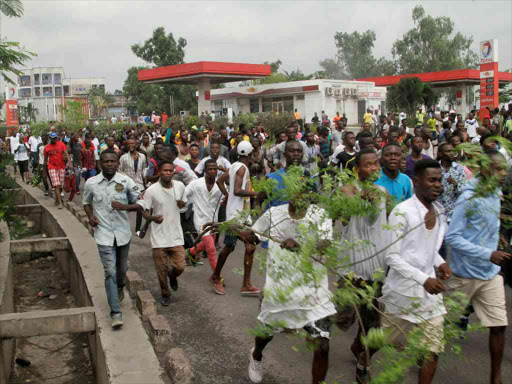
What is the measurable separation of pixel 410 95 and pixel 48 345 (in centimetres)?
3893

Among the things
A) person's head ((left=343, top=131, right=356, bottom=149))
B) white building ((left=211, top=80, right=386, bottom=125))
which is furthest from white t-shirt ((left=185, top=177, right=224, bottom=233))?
white building ((left=211, top=80, right=386, bottom=125))

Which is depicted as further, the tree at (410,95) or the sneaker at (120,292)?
the tree at (410,95)

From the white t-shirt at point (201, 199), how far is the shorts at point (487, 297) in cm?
376

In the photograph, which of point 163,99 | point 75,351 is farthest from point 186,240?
point 163,99

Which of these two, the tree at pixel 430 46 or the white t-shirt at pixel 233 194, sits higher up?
the tree at pixel 430 46

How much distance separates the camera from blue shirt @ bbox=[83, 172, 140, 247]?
612 cm

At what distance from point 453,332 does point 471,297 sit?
195 cm

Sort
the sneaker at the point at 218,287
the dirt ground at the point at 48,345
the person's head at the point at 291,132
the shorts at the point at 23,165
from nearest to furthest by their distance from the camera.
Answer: the sneaker at the point at 218,287, the dirt ground at the point at 48,345, the person's head at the point at 291,132, the shorts at the point at 23,165

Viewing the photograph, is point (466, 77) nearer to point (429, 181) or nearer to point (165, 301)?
point (165, 301)

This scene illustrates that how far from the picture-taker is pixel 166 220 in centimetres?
684

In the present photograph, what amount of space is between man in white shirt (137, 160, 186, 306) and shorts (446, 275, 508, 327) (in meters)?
3.32

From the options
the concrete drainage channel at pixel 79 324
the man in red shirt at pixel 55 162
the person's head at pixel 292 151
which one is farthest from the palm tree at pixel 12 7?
the man in red shirt at pixel 55 162

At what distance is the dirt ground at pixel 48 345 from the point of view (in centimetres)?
780

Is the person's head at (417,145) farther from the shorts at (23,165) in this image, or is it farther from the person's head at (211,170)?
the shorts at (23,165)
